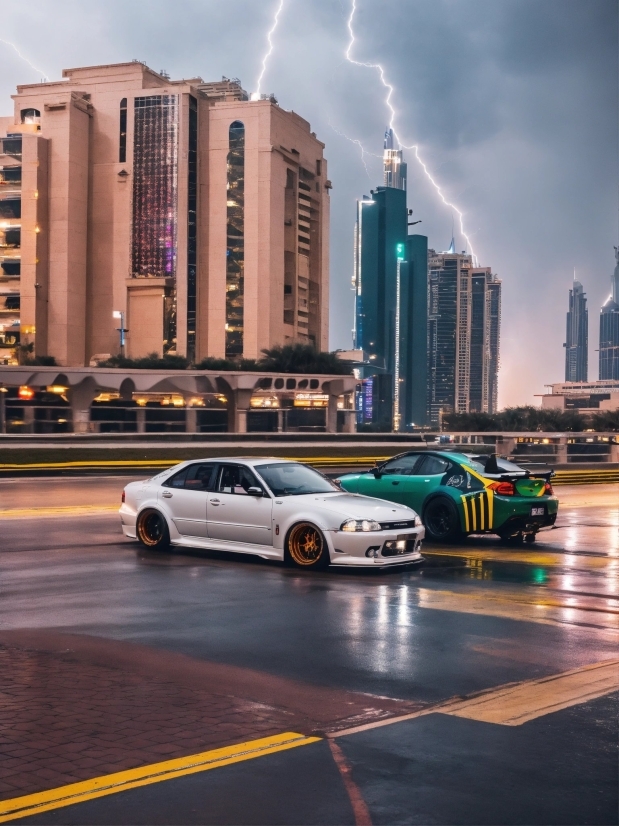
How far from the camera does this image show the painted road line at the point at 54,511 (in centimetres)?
1962

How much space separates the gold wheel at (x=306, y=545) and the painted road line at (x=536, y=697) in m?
5.44

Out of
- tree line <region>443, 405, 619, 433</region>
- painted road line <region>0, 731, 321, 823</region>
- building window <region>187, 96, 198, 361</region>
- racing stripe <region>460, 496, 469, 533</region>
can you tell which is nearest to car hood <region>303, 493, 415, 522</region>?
racing stripe <region>460, 496, 469, 533</region>

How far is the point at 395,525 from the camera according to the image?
42.0 feet

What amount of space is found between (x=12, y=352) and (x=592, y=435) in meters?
71.6

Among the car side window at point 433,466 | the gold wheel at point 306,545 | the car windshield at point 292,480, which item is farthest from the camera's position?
the car side window at point 433,466

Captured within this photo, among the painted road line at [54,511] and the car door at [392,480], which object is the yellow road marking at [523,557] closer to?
the car door at [392,480]

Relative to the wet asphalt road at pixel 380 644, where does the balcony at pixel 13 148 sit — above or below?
above

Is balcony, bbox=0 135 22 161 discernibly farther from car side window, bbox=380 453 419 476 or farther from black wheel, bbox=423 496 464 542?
black wheel, bbox=423 496 464 542

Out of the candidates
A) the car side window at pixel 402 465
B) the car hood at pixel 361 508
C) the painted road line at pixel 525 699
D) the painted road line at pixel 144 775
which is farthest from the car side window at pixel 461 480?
the painted road line at pixel 144 775

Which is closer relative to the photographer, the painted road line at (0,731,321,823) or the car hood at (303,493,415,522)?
the painted road line at (0,731,321,823)

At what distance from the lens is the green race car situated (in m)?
15.8

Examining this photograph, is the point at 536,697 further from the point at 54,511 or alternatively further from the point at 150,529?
the point at 54,511

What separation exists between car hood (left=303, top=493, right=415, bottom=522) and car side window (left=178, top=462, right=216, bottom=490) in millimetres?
1635

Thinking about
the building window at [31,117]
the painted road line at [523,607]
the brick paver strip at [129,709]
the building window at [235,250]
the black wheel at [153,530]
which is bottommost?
the painted road line at [523,607]
